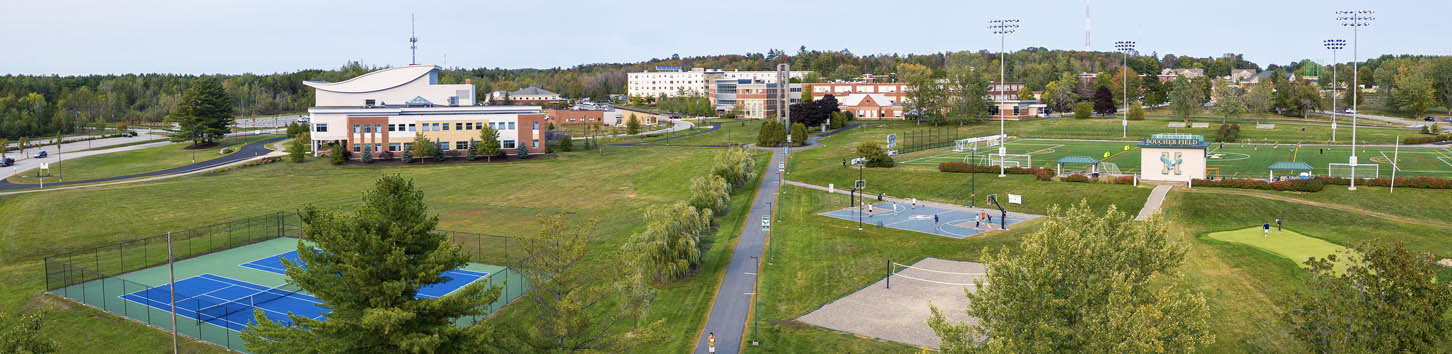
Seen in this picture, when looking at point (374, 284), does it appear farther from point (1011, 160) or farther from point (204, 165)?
point (204, 165)

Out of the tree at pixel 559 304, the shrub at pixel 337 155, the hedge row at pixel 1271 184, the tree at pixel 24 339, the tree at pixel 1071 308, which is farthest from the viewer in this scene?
the shrub at pixel 337 155

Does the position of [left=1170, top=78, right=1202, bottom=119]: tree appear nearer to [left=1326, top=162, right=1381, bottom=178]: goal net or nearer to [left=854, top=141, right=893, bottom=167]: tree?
[left=1326, top=162, right=1381, bottom=178]: goal net

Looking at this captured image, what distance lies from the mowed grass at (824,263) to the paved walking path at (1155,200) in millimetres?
6307

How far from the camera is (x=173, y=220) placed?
61469mm

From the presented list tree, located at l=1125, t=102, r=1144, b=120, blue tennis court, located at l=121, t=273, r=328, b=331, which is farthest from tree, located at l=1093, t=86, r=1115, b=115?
blue tennis court, located at l=121, t=273, r=328, b=331

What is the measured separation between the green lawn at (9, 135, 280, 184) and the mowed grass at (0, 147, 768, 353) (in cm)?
1311

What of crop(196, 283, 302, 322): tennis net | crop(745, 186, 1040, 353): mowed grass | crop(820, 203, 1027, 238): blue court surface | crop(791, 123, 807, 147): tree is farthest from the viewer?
crop(791, 123, 807, 147): tree

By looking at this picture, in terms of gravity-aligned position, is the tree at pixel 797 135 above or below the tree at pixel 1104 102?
below

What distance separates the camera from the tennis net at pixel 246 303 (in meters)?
37.5

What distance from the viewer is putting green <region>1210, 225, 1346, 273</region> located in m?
41.8

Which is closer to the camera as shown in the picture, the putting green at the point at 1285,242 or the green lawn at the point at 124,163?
the putting green at the point at 1285,242

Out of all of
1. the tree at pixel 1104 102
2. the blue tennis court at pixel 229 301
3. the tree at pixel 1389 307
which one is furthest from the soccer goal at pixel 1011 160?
the tree at pixel 1104 102

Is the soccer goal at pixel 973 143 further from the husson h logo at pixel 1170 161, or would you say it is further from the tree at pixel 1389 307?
the tree at pixel 1389 307

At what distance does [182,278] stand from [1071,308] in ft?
136
